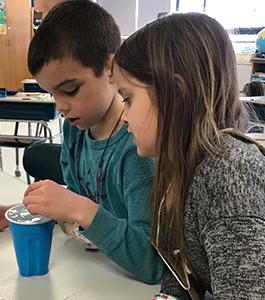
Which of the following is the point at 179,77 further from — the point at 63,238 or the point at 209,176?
the point at 63,238

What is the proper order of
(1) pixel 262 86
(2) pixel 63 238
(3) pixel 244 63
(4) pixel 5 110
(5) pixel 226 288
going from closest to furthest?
(5) pixel 226 288, (2) pixel 63 238, (4) pixel 5 110, (1) pixel 262 86, (3) pixel 244 63

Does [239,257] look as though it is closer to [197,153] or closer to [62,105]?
[197,153]

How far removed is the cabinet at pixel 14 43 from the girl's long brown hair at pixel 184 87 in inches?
278

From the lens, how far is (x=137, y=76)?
56 centimetres

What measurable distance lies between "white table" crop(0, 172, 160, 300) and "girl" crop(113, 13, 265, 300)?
0.25 ft

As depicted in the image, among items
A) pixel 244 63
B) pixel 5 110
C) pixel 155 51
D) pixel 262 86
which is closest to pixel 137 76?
pixel 155 51

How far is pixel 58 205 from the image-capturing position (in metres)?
0.62

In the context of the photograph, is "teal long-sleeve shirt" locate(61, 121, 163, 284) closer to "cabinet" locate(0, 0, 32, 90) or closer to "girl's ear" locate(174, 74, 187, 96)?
"girl's ear" locate(174, 74, 187, 96)

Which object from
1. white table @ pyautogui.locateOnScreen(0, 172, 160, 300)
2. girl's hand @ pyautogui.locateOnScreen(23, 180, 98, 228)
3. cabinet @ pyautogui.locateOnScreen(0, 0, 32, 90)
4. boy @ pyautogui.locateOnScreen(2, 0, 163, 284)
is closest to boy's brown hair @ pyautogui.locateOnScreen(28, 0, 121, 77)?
boy @ pyautogui.locateOnScreen(2, 0, 163, 284)

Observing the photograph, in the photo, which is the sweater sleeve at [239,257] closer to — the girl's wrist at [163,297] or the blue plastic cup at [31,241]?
the girl's wrist at [163,297]

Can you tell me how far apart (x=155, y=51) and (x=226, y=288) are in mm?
358

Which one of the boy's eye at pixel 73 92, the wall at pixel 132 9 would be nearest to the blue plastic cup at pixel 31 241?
the boy's eye at pixel 73 92

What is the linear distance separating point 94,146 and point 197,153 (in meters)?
0.42

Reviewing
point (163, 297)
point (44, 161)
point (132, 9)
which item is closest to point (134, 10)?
point (132, 9)
